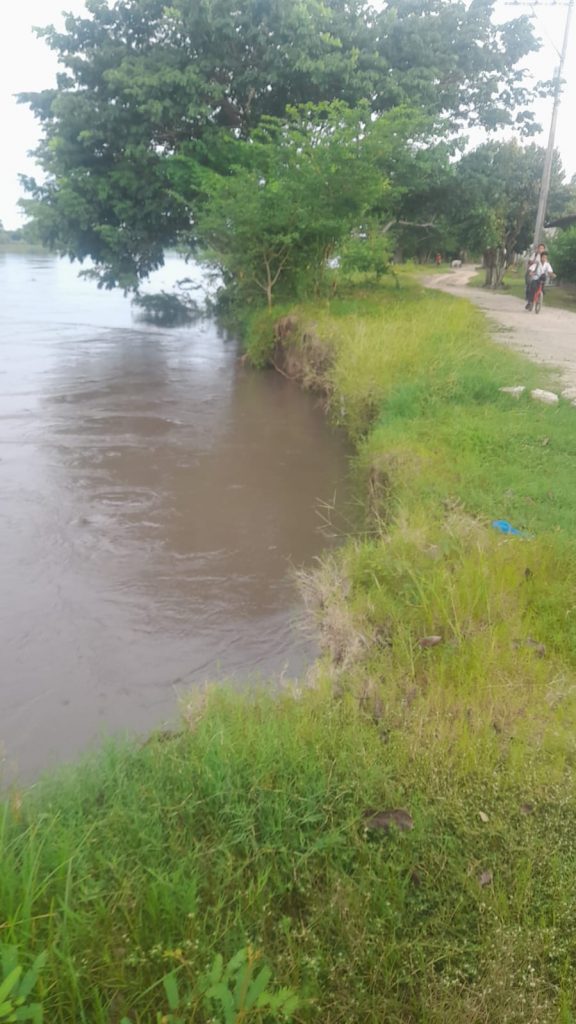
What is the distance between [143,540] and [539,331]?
882cm

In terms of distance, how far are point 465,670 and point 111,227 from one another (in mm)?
14192

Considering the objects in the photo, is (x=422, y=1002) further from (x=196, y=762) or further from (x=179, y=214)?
(x=179, y=214)

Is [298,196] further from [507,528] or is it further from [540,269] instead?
[507,528]

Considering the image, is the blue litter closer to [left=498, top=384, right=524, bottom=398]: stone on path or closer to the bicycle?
[left=498, top=384, right=524, bottom=398]: stone on path

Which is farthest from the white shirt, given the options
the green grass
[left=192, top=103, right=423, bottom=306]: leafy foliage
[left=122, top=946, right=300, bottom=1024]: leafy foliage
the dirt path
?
[left=122, top=946, right=300, bottom=1024]: leafy foliage

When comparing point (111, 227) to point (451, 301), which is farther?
point (111, 227)

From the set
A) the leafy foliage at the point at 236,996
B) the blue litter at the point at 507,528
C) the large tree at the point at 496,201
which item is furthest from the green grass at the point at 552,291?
the leafy foliage at the point at 236,996

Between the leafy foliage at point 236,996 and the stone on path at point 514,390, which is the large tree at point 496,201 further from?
the leafy foliage at point 236,996

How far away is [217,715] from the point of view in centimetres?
317

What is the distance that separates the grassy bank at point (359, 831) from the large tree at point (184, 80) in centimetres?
1299

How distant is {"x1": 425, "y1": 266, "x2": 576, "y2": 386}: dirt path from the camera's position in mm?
9269

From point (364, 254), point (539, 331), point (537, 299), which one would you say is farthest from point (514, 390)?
point (537, 299)

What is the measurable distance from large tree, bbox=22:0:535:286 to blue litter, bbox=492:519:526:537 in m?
12.3

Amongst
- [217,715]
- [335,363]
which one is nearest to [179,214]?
[335,363]
